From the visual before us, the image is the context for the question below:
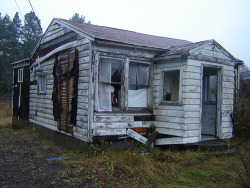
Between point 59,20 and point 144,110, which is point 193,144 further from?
point 59,20

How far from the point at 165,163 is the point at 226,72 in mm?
3995

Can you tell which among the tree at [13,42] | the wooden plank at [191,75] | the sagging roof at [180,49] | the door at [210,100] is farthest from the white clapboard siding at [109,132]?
the tree at [13,42]

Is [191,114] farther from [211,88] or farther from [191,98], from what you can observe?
[211,88]

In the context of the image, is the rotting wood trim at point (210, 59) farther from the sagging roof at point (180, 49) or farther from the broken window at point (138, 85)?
the broken window at point (138, 85)

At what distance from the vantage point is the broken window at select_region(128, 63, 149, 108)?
805 centimetres

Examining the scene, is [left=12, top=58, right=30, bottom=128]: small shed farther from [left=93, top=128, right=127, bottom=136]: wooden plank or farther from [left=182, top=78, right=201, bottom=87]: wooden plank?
[left=182, top=78, right=201, bottom=87]: wooden plank

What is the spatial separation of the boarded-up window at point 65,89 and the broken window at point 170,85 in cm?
291

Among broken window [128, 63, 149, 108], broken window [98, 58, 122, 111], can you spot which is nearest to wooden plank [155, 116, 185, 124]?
broken window [128, 63, 149, 108]

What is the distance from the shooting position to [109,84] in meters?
7.59

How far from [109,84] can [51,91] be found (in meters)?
3.36

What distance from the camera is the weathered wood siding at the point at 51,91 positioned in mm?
7461

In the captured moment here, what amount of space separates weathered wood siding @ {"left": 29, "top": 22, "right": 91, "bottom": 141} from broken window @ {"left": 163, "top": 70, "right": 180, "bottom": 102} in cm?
258

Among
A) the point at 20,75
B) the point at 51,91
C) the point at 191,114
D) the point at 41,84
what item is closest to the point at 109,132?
the point at 191,114

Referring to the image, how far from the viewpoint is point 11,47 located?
38.1 metres
